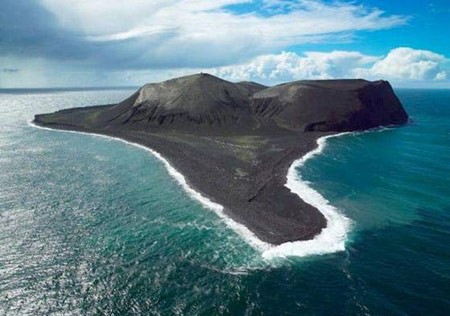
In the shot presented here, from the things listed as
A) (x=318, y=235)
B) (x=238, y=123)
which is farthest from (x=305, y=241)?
(x=238, y=123)

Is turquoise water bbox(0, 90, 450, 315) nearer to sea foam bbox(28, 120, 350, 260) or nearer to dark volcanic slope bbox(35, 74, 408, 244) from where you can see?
sea foam bbox(28, 120, 350, 260)

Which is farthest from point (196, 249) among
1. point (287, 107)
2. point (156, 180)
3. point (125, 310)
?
point (287, 107)

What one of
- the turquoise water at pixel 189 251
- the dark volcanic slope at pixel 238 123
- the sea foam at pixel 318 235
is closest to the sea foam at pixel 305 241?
the sea foam at pixel 318 235

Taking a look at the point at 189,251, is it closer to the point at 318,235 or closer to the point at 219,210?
the point at 219,210

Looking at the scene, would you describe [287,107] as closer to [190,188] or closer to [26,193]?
[190,188]

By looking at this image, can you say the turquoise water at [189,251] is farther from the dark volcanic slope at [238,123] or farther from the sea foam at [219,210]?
the dark volcanic slope at [238,123]

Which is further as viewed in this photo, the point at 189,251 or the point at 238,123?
the point at 238,123
